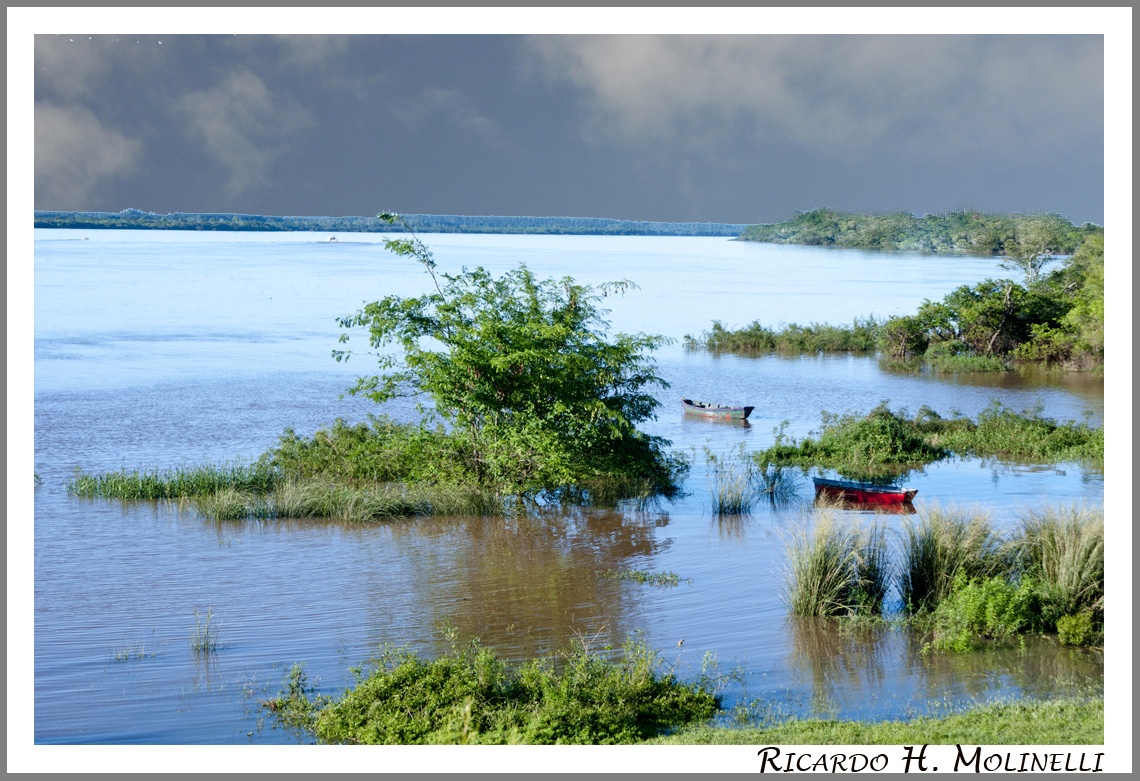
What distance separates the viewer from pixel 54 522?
14.8m

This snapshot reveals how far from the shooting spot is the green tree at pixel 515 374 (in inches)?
569

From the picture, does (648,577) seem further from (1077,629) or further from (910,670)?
(1077,629)

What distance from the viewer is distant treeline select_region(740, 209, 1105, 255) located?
46.1 m

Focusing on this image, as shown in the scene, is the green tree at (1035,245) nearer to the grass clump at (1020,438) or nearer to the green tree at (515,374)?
the grass clump at (1020,438)

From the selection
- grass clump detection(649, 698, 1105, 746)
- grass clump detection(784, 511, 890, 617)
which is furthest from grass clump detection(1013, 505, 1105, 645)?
grass clump detection(649, 698, 1105, 746)

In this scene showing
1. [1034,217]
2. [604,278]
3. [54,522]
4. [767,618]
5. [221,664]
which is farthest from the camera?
[604,278]

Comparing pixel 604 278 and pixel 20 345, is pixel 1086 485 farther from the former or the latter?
pixel 604 278

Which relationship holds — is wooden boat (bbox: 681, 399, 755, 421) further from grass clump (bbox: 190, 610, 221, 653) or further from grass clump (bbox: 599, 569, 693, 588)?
grass clump (bbox: 190, 610, 221, 653)

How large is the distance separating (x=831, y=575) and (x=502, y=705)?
3.65m

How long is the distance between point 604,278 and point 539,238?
245ft

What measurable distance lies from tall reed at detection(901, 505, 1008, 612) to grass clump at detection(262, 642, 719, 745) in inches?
112

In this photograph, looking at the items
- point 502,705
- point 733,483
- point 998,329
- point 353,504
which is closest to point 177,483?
point 353,504

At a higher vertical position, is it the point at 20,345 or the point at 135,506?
the point at 20,345

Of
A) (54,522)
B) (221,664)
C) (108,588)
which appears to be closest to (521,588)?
(221,664)
